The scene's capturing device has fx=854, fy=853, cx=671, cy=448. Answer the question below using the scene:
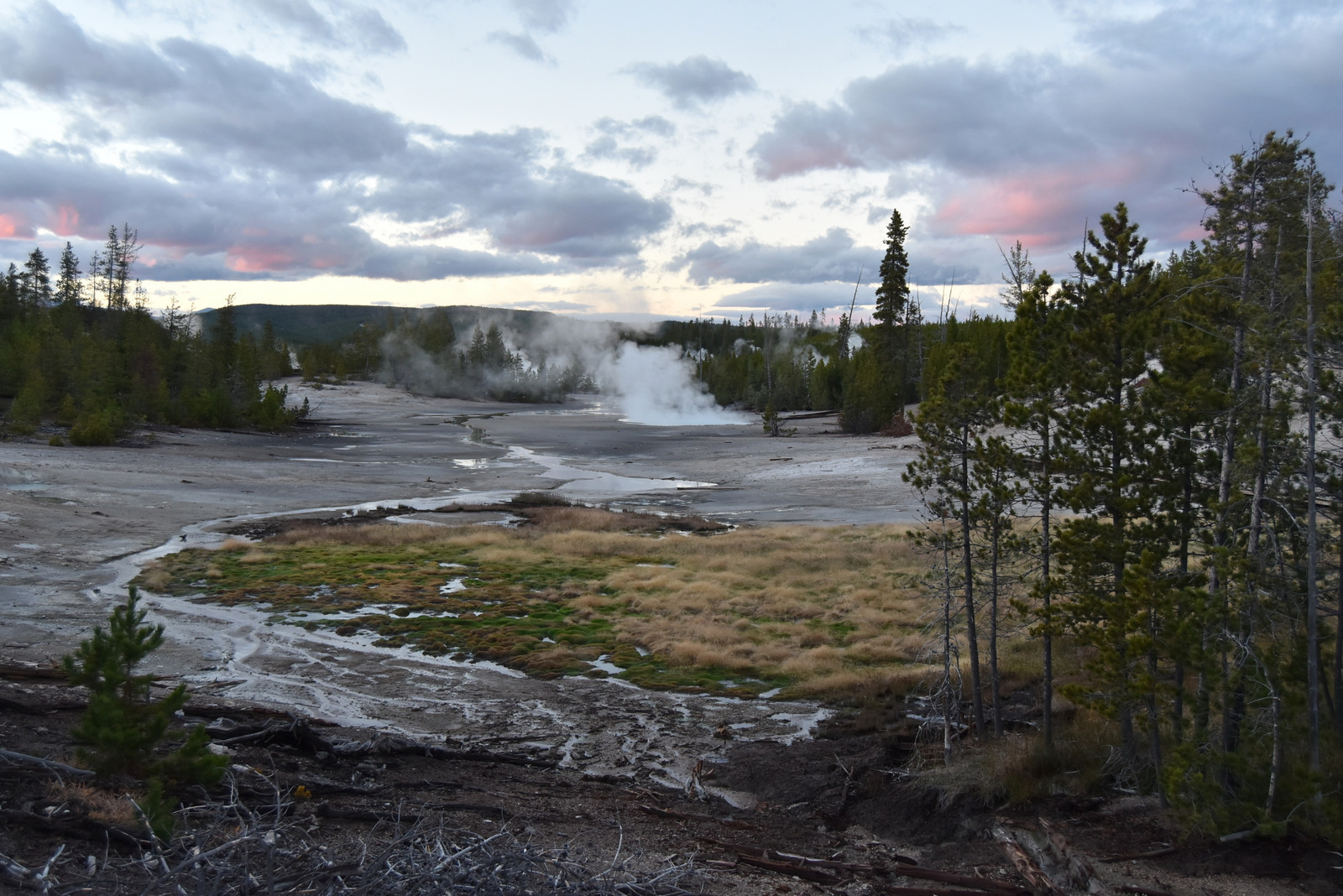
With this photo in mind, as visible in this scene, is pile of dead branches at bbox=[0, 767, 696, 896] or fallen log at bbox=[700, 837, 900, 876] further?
fallen log at bbox=[700, 837, 900, 876]

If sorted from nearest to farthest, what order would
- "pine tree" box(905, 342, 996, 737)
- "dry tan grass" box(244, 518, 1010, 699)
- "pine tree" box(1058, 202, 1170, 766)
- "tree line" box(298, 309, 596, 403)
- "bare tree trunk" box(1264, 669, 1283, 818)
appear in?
"bare tree trunk" box(1264, 669, 1283, 818), "pine tree" box(1058, 202, 1170, 766), "pine tree" box(905, 342, 996, 737), "dry tan grass" box(244, 518, 1010, 699), "tree line" box(298, 309, 596, 403)

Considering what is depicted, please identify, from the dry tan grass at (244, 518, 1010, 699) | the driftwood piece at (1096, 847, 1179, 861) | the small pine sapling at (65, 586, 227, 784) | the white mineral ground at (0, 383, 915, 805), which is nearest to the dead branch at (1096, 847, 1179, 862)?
the driftwood piece at (1096, 847, 1179, 861)

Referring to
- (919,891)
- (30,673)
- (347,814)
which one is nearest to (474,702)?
(30,673)

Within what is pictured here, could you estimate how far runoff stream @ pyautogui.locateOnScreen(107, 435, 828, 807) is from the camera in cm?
1306

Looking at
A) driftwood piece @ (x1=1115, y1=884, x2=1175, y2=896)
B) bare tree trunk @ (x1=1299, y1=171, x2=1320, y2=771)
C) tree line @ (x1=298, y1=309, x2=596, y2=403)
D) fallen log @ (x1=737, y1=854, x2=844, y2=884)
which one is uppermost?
tree line @ (x1=298, y1=309, x2=596, y2=403)

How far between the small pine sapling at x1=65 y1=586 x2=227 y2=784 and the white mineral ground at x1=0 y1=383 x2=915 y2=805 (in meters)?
6.03

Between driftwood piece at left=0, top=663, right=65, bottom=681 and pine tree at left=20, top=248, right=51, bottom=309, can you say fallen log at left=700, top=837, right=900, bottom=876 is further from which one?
pine tree at left=20, top=248, right=51, bottom=309

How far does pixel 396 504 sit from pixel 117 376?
34739mm

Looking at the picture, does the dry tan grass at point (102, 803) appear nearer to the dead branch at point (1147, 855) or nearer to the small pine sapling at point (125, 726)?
the small pine sapling at point (125, 726)

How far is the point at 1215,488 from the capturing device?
964 centimetres

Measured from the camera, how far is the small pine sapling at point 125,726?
711 cm

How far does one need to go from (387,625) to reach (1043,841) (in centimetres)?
1500

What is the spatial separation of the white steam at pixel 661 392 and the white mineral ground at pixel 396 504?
565 inches

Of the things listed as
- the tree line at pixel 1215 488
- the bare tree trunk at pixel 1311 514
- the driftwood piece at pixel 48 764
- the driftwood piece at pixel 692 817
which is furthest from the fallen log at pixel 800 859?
the driftwood piece at pixel 48 764
